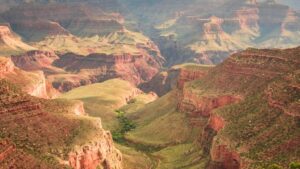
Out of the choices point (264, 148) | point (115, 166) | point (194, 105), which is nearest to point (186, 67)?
point (194, 105)

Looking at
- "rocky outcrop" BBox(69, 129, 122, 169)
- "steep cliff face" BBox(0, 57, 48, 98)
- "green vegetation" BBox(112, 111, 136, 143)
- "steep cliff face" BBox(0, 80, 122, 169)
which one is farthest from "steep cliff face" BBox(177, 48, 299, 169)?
"steep cliff face" BBox(0, 57, 48, 98)

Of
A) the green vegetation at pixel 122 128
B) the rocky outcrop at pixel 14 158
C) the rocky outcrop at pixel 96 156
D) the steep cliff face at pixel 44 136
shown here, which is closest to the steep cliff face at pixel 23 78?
the green vegetation at pixel 122 128

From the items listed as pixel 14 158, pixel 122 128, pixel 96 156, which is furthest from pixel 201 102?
pixel 14 158

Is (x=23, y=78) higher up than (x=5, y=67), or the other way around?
(x=5, y=67)

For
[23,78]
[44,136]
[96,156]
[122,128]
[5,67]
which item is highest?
[44,136]

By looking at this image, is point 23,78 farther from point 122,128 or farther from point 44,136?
point 44,136

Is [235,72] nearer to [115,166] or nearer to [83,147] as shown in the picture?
[115,166]

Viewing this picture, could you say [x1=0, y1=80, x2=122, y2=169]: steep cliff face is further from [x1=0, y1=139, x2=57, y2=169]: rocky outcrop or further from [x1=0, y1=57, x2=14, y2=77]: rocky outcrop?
[x1=0, y1=57, x2=14, y2=77]: rocky outcrop
